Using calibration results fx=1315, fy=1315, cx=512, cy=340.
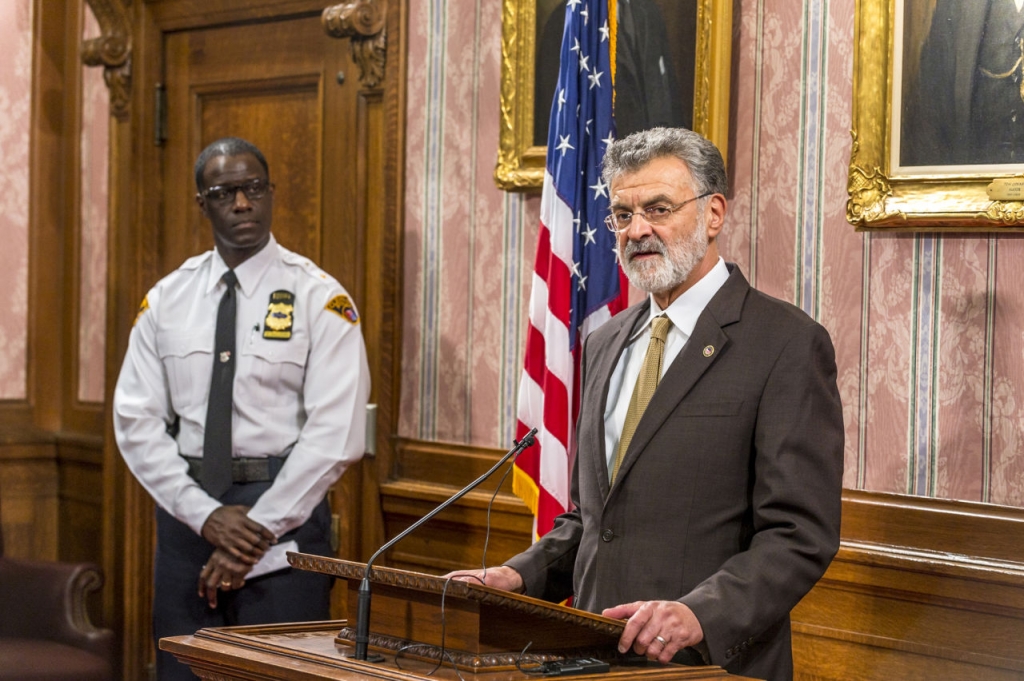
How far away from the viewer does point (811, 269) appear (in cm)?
347

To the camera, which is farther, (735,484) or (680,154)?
(680,154)

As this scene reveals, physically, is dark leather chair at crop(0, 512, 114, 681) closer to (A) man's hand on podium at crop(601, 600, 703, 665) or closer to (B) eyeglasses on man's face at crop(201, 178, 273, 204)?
(B) eyeglasses on man's face at crop(201, 178, 273, 204)

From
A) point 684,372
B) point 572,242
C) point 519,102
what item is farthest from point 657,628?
point 519,102

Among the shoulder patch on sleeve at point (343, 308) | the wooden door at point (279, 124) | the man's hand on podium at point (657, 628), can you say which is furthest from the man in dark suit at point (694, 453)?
the wooden door at point (279, 124)

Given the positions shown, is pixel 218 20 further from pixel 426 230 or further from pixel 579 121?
pixel 579 121

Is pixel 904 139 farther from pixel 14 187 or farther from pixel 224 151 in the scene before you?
pixel 14 187

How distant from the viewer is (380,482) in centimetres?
448

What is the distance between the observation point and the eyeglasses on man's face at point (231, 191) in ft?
12.5

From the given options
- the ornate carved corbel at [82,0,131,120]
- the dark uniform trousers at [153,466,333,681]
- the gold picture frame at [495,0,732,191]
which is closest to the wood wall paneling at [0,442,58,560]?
the ornate carved corbel at [82,0,131,120]

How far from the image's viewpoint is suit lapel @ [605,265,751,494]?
2.32 m

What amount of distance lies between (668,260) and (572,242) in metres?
1.24

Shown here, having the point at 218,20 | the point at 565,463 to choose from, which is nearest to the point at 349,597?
the point at 565,463

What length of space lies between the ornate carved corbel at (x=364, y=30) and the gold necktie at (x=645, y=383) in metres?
2.35

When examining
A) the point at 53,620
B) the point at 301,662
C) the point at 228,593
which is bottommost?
the point at 53,620
